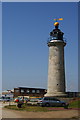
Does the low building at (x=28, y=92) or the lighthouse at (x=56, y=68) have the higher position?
the lighthouse at (x=56, y=68)

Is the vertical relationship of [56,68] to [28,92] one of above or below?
above

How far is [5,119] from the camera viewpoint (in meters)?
16.9

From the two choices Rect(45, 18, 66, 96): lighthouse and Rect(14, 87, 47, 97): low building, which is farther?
Rect(14, 87, 47, 97): low building

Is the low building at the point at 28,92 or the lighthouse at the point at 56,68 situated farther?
the low building at the point at 28,92

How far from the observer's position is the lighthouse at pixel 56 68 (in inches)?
1531

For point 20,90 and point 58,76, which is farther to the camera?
point 20,90

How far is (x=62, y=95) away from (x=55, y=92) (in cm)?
146

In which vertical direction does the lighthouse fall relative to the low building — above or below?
above

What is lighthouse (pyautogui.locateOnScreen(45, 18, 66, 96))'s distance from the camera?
128 feet

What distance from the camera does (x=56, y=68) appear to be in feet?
129

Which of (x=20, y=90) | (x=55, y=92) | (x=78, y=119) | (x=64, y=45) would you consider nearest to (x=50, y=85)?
(x=55, y=92)

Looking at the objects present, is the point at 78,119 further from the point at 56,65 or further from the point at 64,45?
the point at 64,45

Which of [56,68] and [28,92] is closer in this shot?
[56,68]

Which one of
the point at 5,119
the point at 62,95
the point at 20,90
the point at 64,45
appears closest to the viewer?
the point at 5,119
